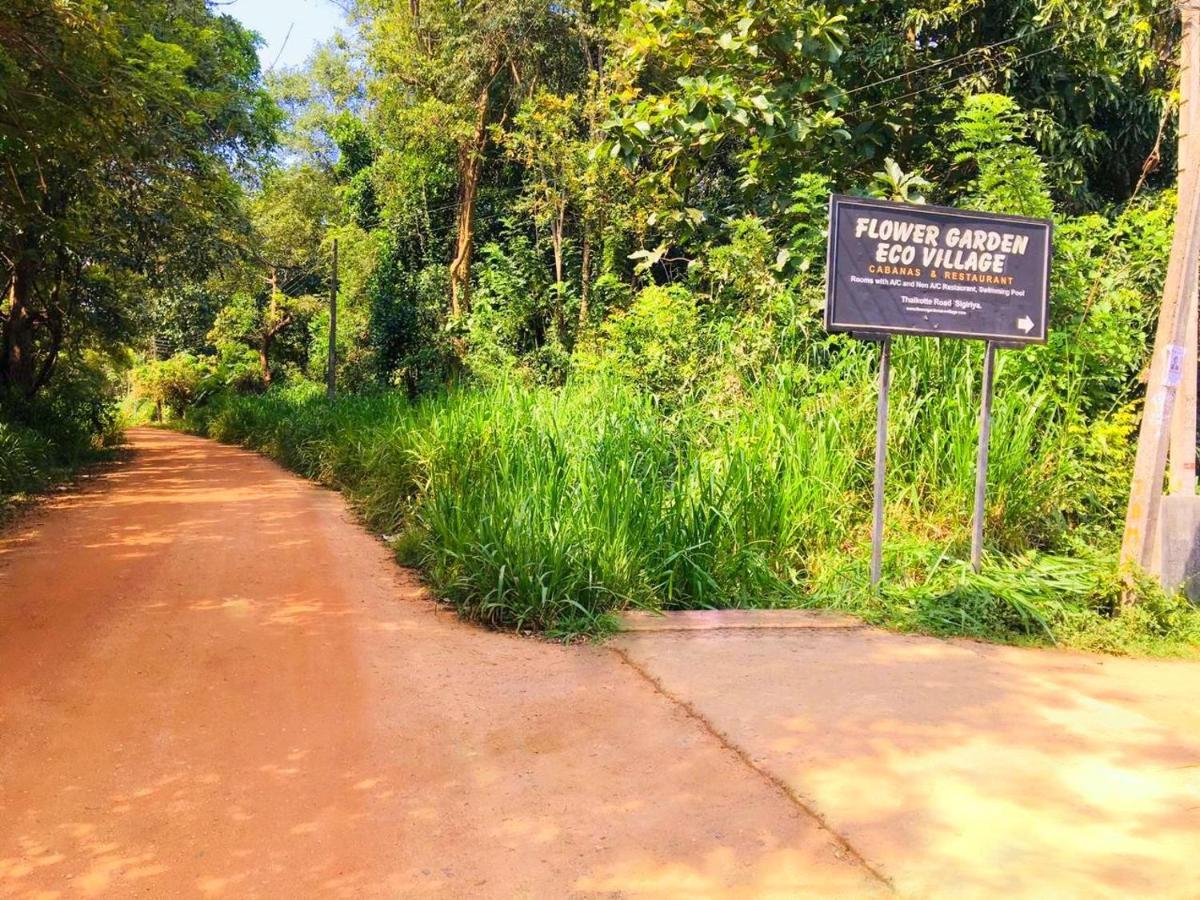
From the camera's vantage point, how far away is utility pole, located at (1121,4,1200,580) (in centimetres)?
602

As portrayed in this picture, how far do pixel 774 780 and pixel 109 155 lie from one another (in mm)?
9002

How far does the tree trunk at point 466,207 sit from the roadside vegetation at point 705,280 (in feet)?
0.47

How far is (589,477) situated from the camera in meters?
6.66

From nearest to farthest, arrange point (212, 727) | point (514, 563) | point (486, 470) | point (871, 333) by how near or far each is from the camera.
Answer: point (212, 727)
point (514, 563)
point (871, 333)
point (486, 470)

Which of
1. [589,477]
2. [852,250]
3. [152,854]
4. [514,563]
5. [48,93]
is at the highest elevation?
[48,93]

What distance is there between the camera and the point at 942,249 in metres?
6.26

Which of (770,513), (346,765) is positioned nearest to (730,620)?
(770,513)

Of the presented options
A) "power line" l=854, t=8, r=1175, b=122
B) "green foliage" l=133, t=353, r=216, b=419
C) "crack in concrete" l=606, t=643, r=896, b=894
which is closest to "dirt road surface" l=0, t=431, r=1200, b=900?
"crack in concrete" l=606, t=643, r=896, b=894

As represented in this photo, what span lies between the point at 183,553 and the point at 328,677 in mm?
3586

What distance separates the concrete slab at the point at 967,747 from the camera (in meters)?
2.87

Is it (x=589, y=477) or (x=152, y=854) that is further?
Answer: (x=589, y=477)

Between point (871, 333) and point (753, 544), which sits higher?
point (871, 333)

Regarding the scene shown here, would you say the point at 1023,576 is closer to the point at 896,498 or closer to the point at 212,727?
the point at 896,498

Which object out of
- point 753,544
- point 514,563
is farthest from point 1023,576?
point 514,563
